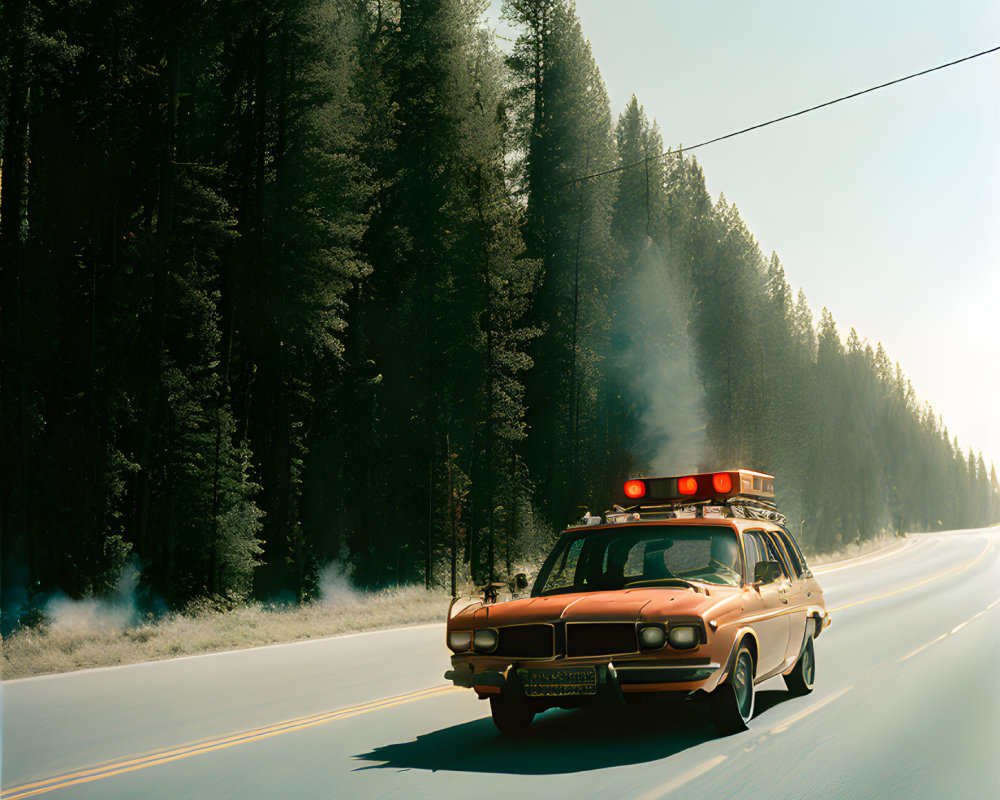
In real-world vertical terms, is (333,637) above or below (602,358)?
below

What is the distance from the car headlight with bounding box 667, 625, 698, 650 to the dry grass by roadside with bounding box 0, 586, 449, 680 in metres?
9.52

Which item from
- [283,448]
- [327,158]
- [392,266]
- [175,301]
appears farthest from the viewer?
[392,266]

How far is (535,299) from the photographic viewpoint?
4866 cm

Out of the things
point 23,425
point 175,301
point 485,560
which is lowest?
point 485,560

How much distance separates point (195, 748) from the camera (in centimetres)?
833

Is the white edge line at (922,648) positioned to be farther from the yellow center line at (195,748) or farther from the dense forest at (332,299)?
the dense forest at (332,299)

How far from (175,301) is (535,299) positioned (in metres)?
23.5

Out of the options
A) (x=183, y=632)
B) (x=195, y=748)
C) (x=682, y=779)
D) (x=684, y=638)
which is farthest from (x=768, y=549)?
(x=183, y=632)

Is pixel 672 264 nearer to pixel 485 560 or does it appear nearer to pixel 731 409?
pixel 731 409

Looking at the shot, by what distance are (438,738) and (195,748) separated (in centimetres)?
197

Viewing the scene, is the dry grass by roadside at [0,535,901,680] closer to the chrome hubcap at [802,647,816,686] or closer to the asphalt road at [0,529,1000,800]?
the asphalt road at [0,529,1000,800]

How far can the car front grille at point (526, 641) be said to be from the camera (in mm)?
7875

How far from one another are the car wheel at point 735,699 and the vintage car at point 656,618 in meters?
0.01

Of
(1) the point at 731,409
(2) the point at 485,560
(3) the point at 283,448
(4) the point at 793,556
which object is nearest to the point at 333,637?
(4) the point at 793,556
